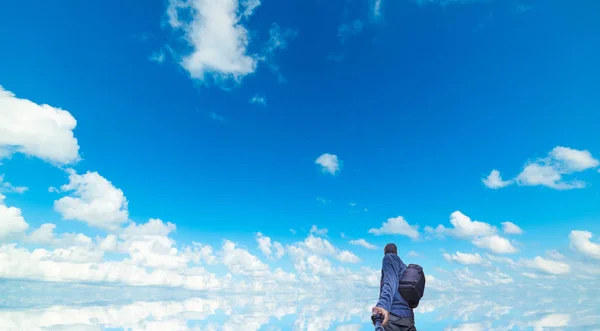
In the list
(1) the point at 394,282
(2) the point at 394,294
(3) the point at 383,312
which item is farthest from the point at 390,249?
(3) the point at 383,312

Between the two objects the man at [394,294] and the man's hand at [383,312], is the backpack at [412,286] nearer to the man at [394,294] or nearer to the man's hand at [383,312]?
the man at [394,294]

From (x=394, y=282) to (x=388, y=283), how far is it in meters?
0.16

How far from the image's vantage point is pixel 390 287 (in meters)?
7.10

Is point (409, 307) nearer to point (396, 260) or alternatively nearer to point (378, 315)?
point (396, 260)

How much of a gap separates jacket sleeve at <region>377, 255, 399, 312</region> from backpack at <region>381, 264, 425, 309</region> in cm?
26

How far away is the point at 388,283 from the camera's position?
283 inches

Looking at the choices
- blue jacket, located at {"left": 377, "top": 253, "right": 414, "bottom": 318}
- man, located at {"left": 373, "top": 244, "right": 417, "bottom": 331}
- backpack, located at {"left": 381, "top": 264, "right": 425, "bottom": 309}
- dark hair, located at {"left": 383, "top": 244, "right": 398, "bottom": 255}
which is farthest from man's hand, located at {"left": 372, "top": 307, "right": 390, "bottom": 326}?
dark hair, located at {"left": 383, "top": 244, "right": 398, "bottom": 255}

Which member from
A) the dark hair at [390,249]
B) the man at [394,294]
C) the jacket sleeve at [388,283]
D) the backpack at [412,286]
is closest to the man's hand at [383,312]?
the jacket sleeve at [388,283]

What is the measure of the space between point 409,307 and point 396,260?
3.92 ft

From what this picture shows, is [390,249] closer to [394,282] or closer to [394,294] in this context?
[394,282]

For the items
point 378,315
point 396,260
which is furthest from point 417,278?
point 378,315

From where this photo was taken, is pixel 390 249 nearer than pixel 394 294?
No

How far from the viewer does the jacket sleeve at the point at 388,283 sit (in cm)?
671

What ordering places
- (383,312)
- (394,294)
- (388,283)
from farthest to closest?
(394,294), (388,283), (383,312)
